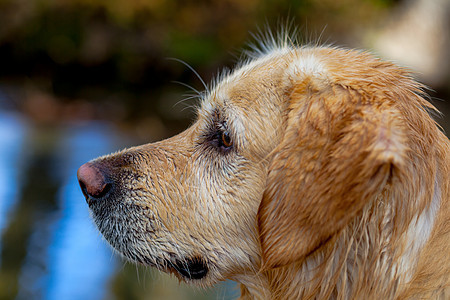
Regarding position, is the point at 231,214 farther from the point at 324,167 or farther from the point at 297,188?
the point at 324,167

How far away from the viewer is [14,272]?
472cm

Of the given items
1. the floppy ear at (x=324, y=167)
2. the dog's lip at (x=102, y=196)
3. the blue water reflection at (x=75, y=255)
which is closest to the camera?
the floppy ear at (x=324, y=167)

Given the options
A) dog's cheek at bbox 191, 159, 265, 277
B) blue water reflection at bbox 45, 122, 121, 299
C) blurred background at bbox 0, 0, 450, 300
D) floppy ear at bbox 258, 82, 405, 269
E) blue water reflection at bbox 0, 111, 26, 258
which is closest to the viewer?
floppy ear at bbox 258, 82, 405, 269

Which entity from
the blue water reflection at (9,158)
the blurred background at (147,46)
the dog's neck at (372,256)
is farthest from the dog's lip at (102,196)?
the blurred background at (147,46)

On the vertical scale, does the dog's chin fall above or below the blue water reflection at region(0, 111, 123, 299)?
above

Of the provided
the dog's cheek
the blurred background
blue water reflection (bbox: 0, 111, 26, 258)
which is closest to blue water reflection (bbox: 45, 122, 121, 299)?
blue water reflection (bbox: 0, 111, 26, 258)

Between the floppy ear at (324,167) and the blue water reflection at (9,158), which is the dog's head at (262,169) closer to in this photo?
the floppy ear at (324,167)

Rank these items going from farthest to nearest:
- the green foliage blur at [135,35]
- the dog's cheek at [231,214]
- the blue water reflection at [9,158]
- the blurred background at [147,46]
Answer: the green foliage blur at [135,35] < the blurred background at [147,46] < the blue water reflection at [9,158] < the dog's cheek at [231,214]

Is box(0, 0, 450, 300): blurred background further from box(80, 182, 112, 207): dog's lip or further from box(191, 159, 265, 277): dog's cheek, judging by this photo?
box(191, 159, 265, 277): dog's cheek

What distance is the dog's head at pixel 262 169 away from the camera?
1932mm

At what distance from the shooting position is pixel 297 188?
79.8 inches

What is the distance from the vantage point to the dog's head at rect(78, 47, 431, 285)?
1932 millimetres

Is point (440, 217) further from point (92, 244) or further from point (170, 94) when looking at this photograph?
point (170, 94)

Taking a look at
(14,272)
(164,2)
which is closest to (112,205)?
(14,272)
